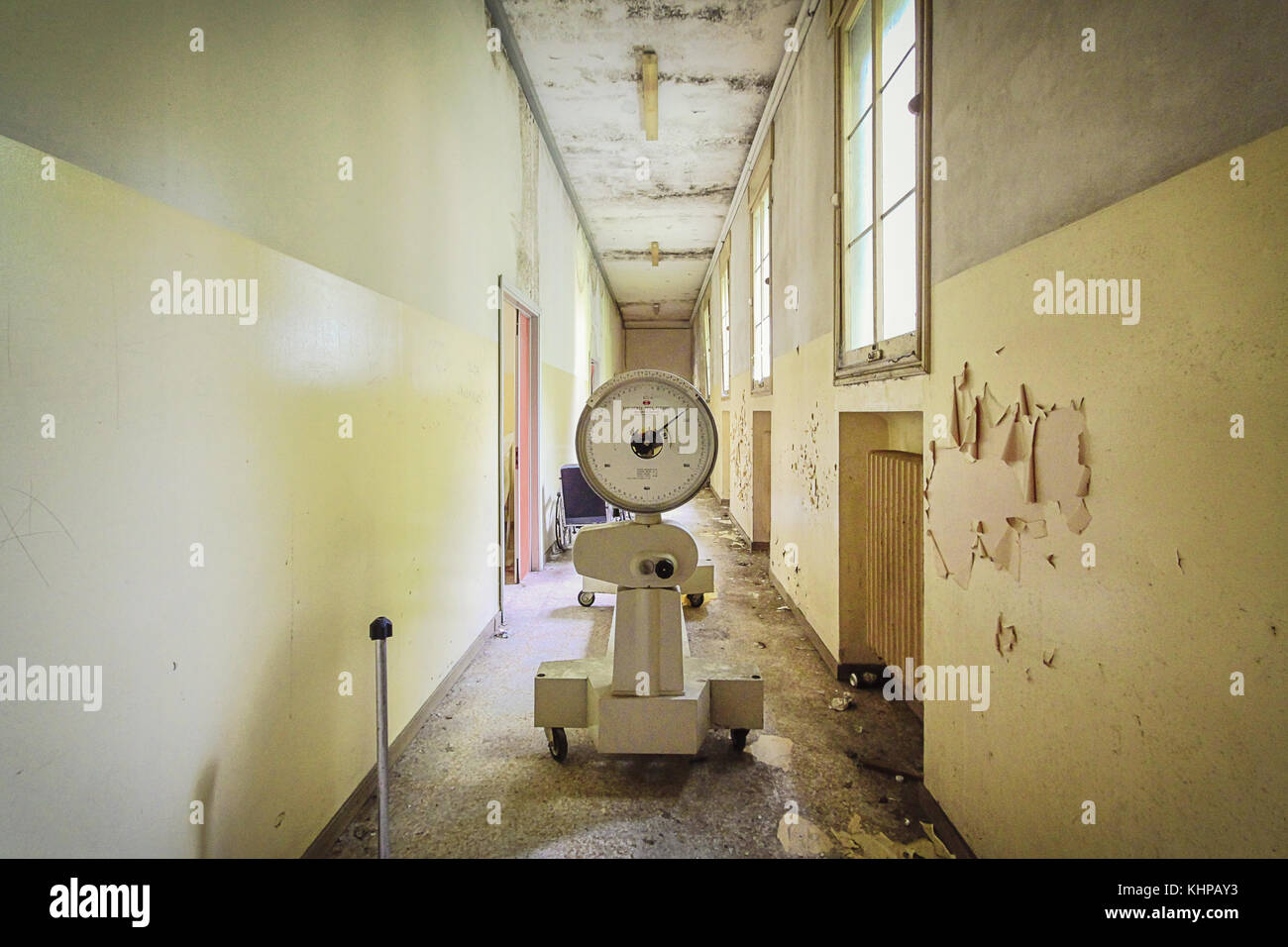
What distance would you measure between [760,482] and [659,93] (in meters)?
3.30

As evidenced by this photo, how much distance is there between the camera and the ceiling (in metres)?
3.56

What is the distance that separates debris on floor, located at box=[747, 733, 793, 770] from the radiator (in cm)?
59

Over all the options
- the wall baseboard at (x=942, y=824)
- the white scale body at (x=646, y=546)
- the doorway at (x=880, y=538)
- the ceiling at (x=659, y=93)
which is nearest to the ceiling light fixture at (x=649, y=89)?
Result: the ceiling at (x=659, y=93)

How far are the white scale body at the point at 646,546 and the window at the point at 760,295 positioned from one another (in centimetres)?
295

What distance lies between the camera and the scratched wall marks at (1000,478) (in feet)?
4.12

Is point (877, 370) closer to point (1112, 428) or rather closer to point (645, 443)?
point (645, 443)

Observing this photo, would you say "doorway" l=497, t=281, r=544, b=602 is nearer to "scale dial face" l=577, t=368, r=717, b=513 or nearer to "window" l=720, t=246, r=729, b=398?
"scale dial face" l=577, t=368, r=717, b=513

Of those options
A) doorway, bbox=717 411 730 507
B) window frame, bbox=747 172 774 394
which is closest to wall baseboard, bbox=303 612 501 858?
window frame, bbox=747 172 774 394

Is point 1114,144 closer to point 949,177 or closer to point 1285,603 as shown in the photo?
point 949,177

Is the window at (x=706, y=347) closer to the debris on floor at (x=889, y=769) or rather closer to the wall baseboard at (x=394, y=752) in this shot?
the wall baseboard at (x=394, y=752)
